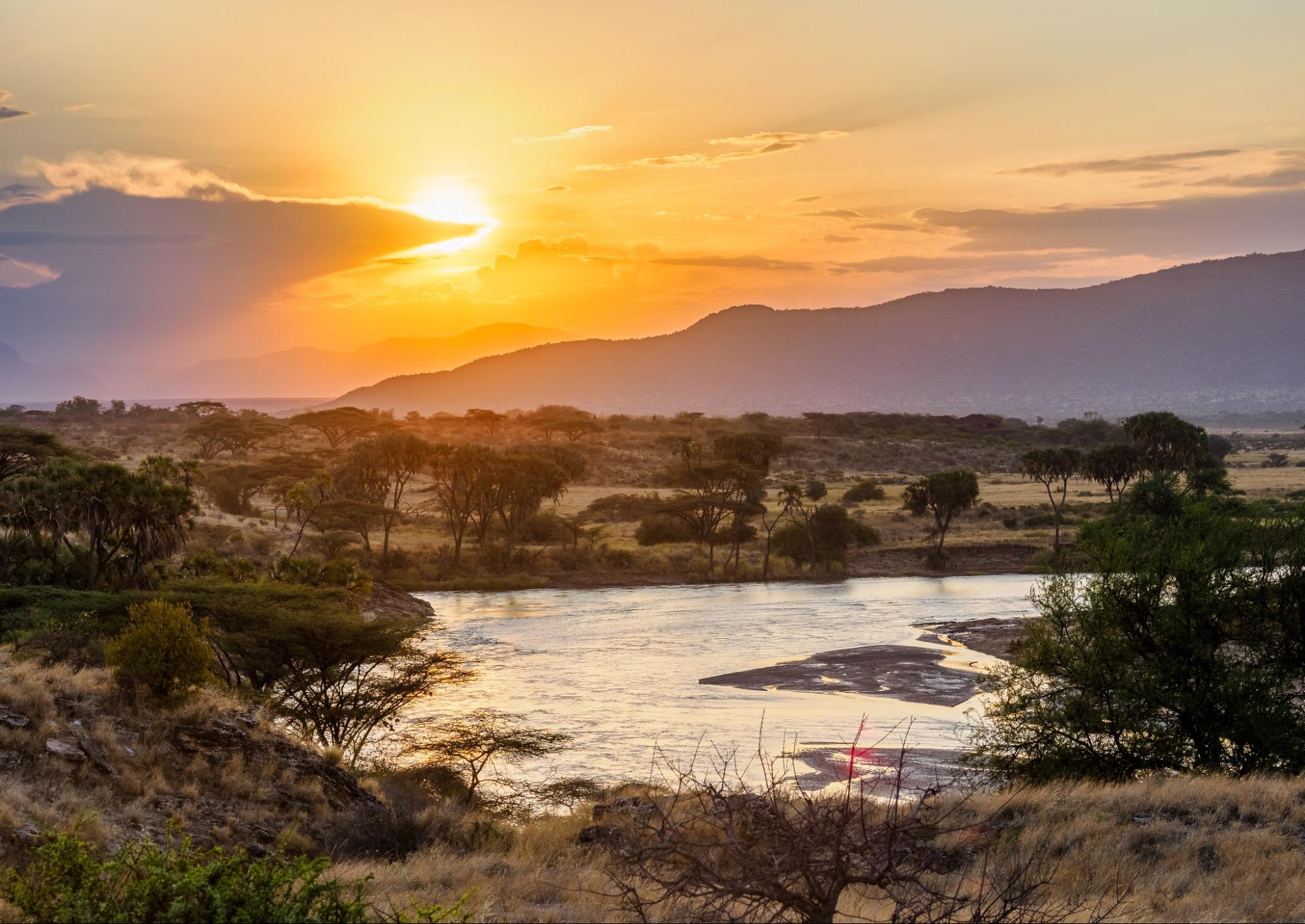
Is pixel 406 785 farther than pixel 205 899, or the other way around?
pixel 406 785

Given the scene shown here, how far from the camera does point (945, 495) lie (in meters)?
72.9

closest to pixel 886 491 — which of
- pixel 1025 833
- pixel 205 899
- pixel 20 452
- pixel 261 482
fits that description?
pixel 261 482

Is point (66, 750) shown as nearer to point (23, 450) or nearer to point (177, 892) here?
point (177, 892)

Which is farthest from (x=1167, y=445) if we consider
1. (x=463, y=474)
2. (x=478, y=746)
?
(x=478, y=746)

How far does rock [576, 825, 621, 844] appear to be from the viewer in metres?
17.3

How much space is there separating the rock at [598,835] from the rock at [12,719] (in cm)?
946

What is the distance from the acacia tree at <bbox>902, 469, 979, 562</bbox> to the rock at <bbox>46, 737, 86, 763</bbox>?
60.1 metres

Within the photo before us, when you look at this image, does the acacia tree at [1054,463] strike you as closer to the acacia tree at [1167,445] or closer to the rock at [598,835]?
the acacia tree at [1167,445]

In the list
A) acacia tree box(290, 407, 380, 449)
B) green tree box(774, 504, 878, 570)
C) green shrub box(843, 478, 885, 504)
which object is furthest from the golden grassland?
acacia tree box(290, 407, 380, 449)

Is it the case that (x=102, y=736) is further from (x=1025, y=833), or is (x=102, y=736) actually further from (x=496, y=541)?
(x=496, y=541)

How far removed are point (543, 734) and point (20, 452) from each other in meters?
24.9

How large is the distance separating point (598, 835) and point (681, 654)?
90.5 ft

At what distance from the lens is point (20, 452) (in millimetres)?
40812

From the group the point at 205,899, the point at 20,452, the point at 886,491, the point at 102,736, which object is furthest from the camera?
the point at 886,491
